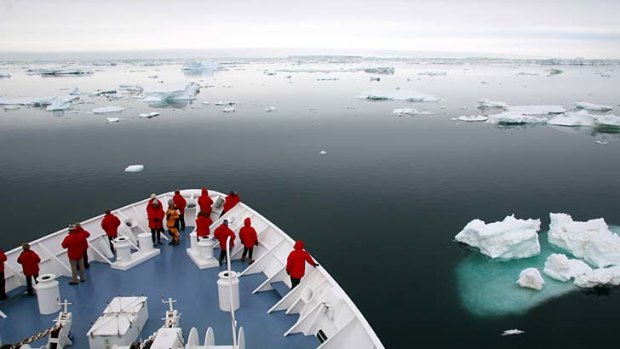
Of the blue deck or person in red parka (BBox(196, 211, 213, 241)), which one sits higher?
person in red parka (BBox(196, 211, 213, 241))

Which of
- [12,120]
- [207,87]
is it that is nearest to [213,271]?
[12,120]

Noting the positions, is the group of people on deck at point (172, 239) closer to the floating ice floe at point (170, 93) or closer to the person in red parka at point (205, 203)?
the person in red parka at point (205, 203)

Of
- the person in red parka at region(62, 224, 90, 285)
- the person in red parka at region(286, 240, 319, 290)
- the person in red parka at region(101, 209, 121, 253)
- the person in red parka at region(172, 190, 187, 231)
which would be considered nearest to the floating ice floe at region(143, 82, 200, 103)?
the person in red parka at region(172, 190, 187, 231)

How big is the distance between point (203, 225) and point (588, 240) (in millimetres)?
10281

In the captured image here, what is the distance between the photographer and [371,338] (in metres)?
4.98

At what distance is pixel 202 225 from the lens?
25.5ft

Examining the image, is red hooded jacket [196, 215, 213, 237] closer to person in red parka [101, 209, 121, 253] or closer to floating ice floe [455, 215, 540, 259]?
person in red parka [101, 209, 121, 253]

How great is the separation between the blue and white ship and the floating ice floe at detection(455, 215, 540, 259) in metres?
7.11

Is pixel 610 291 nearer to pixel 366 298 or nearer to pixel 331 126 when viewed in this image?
pixel 366 298

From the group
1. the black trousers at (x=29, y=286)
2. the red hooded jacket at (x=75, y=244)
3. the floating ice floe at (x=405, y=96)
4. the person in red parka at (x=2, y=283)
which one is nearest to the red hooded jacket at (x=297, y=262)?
the red hooded jacket at (x=75, y=244)

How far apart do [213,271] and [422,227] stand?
346 inches

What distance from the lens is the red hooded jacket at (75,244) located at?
6672 mm

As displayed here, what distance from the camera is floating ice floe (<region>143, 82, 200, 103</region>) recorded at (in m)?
41.4

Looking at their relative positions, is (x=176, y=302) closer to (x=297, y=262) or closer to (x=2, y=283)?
(x=297, y=262)
